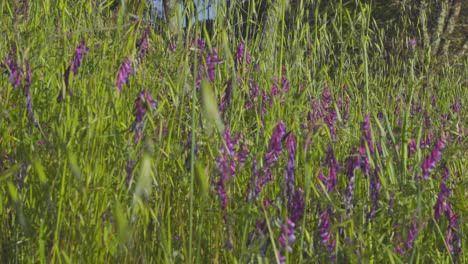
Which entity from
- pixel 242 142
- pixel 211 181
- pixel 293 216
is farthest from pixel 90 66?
pixel 293 216

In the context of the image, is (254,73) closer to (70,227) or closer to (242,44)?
(242,44)

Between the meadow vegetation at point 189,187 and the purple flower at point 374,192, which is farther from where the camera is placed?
the purple flower at point 374,192

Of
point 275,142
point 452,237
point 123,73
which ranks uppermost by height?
point 123,73

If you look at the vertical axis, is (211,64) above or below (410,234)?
above

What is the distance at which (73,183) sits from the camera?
49.8 inches

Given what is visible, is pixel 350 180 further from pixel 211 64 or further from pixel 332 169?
pixel 211 64

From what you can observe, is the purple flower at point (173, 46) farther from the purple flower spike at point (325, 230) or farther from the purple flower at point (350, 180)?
the purple flower spike at point (325, 230)

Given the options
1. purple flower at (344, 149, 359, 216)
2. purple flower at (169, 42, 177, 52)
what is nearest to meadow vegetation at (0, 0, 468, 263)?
purple flower at (344, 149, 359, 216)

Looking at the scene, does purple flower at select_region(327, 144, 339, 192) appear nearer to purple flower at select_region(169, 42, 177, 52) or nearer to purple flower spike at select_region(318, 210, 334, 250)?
purple flower spike at select_region(318, 210, 334, 250)

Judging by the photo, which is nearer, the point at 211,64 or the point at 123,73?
the point at 123,73

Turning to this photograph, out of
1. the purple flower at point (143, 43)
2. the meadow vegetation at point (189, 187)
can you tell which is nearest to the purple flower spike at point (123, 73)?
the meadow vegetation at point (189, 187)

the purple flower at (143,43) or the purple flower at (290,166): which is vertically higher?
the purple flower at (143,43)

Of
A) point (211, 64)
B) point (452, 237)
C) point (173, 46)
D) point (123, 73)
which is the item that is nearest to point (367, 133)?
point (452, 237)

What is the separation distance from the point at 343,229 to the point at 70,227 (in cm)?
48
